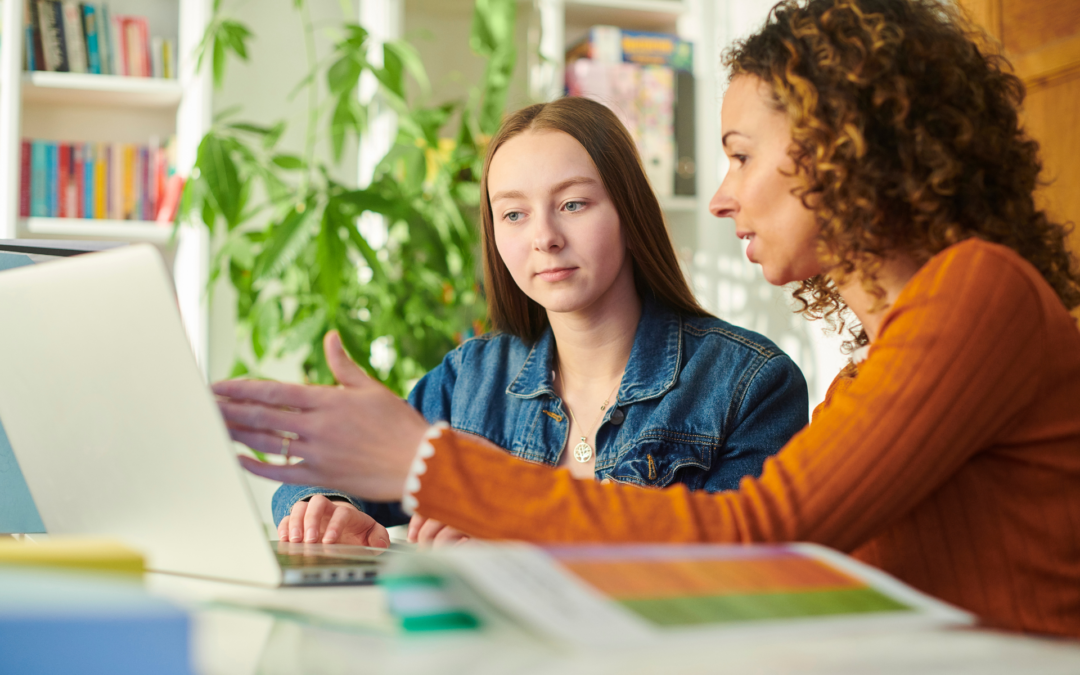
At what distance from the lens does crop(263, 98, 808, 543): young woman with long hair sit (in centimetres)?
120

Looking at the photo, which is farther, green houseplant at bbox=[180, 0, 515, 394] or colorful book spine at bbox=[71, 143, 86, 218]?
colorful book spine at bbox=[71, 143, 86, 218]

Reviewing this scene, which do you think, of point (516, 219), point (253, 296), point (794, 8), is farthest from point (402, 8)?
point (794, 8)

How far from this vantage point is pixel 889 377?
658 mm

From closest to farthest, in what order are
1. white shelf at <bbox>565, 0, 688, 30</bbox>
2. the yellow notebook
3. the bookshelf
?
the yellow notebook
the bookshelf
white shelf at <bbox>565, 0, 688, 30</bbox>

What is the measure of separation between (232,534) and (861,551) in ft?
1.74

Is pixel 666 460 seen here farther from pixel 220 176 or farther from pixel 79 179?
pixel 79 179

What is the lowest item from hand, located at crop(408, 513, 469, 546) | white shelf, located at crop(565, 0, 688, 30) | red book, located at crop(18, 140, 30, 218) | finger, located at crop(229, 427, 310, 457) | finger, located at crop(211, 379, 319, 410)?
hand, located at crop(408, 513, 469, 546)

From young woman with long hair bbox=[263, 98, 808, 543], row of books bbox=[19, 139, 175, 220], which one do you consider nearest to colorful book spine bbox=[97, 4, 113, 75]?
row of books bbox=[19, 139, 175, 220]

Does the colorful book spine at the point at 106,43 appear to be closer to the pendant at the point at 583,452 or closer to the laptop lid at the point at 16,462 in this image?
the laptop lid at the point at 16,462

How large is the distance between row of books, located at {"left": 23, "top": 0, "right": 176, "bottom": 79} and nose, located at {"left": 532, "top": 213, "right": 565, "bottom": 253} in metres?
1.93

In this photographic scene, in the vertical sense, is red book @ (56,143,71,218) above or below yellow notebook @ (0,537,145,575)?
above

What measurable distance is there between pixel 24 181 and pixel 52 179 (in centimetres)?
7

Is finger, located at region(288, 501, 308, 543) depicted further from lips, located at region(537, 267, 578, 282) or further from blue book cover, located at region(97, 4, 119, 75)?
blue book cover, located at region(97, 4, 119, 75)

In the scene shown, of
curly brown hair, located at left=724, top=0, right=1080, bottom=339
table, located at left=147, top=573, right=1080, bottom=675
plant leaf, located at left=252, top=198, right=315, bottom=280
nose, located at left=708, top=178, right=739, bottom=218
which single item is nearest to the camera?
table, located at left=147, top=573, right=1080, bottom=675
